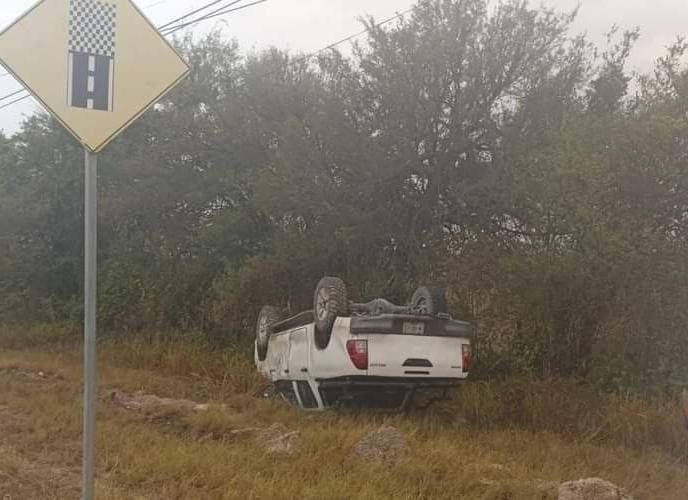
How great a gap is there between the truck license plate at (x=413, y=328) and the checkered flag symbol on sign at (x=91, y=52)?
480 centimetres

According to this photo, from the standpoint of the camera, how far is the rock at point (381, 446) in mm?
6203

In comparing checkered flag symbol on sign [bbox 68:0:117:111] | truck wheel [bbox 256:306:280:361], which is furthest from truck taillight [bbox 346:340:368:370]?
checkered flag symbol on sign [bbox 68:0:117:111]

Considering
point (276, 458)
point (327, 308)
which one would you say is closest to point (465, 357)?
point (327, 308)

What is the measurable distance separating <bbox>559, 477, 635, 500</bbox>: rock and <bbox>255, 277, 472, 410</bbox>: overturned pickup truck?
8.75 ft

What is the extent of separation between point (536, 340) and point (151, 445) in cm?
537

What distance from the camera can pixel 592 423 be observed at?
8547 mm

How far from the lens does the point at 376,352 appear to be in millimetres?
7734

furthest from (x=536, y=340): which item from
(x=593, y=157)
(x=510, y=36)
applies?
(x=510, y=36)

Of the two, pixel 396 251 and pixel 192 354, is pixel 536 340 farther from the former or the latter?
pixel 192 354

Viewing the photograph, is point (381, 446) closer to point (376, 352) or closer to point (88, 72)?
point (376, 352)

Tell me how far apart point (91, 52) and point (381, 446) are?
159 inches

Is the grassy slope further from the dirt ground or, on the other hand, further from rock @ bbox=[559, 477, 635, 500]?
rock @ bbox=[559, 477, 635, 500]

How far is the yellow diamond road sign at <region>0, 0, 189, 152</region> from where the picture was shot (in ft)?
11.5

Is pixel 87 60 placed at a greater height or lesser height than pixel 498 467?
greater
